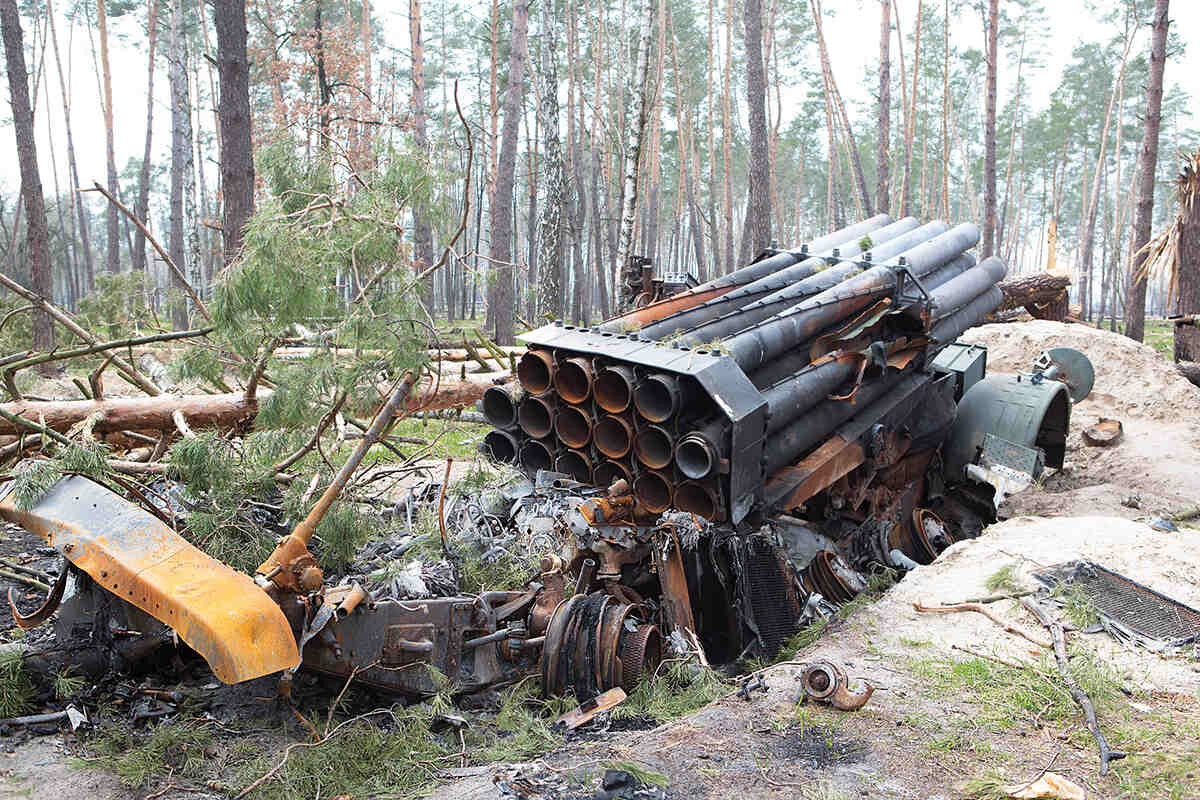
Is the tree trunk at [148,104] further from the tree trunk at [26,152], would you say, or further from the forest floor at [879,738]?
the forest floor at [879,738]

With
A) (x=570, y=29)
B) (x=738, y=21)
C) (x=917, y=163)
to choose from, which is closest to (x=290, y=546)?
(x=570, y=29)

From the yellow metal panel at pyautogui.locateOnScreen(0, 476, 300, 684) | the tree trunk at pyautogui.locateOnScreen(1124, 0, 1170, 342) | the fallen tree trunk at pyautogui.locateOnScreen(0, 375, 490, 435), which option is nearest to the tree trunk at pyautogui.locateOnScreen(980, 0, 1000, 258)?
the tree trunk at pyautogui.locateOnScreen(1124, 0, 1170, 342)

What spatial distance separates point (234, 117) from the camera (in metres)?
9.55

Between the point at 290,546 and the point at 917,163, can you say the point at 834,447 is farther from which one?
the point at 917,163

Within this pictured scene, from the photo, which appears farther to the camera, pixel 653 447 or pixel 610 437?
pixel 610 437

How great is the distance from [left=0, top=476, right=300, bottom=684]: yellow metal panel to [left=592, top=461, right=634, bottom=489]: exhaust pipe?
2533 millimetres

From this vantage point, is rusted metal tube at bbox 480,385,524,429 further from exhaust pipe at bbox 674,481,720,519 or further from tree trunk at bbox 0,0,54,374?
tree trunk at bbox 0,0,54,374

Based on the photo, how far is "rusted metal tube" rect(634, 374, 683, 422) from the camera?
5.31 metres

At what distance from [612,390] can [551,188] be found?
10.7m

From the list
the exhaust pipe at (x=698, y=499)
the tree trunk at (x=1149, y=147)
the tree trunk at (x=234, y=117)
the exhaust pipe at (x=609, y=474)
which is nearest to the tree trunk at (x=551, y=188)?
the tree trunk at (x=234, y=117)

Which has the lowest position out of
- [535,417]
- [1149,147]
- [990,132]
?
[535,417]

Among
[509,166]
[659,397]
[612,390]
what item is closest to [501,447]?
[612,390]

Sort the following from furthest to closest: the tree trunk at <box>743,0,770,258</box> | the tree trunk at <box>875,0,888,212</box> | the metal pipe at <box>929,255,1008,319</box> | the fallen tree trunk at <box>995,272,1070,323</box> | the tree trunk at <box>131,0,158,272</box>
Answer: the tree trunk at <box>131,0,158,272</box> < the tree trunk at <box>875,0,888,212</box> < the fallen tree trunk at <box>995,272,1070,323</box> < the tree trunk at <box>743,0,770,258</box> < the metal pipe at <box>929,255,1008,319</box>

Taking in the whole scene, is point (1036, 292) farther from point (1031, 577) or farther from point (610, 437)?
point (610, 437)
